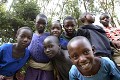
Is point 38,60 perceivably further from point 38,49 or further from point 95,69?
point 95,69

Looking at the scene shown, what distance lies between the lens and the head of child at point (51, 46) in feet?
10.7

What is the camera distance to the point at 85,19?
380cm

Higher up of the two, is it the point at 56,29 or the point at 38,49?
the point at 56,29

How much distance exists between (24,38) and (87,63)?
1.26 metres

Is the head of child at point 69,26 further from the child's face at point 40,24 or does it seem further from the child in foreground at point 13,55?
the child in foreground at point 13,55

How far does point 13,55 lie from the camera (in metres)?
3.37

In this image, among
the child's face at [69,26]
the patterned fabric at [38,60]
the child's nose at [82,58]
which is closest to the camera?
the child's nose at [82,58]

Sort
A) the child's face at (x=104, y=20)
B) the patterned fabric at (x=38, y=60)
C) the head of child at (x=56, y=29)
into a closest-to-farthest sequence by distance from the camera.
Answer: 1. the patterned fabric at (x=38, y=60)
2. the head of child at (x=56, y=29)
3. the child's face at (x=104, y=20)

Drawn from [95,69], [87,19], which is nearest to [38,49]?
[87,19]

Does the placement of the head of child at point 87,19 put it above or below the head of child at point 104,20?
above

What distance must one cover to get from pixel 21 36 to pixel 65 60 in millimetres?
704

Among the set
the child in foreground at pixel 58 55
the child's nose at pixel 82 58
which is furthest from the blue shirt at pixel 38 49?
the child's nose at pixel 82 58

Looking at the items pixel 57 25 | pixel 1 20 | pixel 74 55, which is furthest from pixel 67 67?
pixel 1 20

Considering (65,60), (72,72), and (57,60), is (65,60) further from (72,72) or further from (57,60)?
(72,72)
